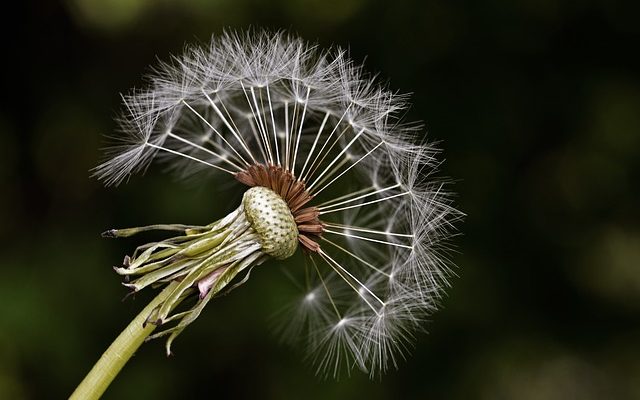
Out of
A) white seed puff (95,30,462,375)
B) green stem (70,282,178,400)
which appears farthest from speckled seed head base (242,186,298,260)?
green stem (70,282,178,400)

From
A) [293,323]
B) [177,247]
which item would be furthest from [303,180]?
[293,323]

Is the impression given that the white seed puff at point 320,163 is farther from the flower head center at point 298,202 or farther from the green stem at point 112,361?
the green stem at point 112,361

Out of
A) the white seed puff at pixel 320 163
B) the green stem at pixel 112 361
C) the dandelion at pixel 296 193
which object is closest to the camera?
the green stem at pixel 112 361

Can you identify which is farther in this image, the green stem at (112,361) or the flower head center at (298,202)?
the flower head center at (298,202)

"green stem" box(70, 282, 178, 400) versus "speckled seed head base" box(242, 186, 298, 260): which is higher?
"speckled seed head base" box(242, 186, 298, 260)

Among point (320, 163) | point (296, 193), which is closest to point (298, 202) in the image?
point (296, 193)

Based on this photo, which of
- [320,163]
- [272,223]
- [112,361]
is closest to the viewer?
[112,361]

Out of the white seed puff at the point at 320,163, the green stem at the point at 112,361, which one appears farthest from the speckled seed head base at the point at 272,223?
the green stem at the point at 112,361

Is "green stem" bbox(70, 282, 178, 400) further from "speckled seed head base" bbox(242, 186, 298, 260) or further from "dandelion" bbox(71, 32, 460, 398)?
"speckled seed head base" bbox(242, 186, 298, 260)

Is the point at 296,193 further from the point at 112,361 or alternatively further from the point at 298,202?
the point at 112,361
